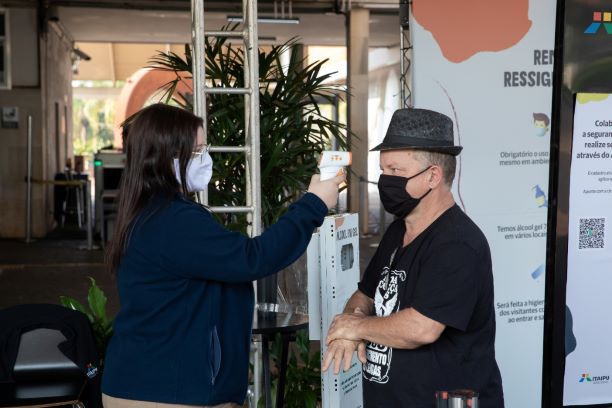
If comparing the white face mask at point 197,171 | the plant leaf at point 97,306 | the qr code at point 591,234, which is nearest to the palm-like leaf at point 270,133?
the plant leaf at point 97,306

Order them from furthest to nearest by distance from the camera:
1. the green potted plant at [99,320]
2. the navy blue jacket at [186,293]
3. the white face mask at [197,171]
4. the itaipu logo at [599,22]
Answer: the green potted plant at [99,320], the itaipu logo at [599,22], the white face mask at [197,171], the navy blue jacket at [186,293]

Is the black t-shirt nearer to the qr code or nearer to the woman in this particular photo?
the woman

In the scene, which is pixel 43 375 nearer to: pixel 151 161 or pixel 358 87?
pixel 151 161

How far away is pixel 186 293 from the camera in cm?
203

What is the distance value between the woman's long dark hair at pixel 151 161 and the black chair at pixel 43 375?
1525mm

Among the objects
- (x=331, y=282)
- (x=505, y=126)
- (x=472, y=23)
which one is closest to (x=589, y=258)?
(x=505, y=126)

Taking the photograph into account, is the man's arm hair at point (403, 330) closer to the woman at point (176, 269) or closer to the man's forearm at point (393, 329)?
the man's forearm at point (393, 329)

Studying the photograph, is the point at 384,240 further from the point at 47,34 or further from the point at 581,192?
the point at 47,34

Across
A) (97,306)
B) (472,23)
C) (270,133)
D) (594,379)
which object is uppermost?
(472,23)

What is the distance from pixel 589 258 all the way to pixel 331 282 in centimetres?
100

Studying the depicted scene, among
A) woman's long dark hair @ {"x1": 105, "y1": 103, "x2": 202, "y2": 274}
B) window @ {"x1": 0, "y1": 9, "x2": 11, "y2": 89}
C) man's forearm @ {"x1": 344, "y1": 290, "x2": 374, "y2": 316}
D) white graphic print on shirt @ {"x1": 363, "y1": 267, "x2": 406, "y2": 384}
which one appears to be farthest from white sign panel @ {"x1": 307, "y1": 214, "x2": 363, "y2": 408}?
window @ {"x1": 0, "y1": 9, "x2": 11, "y2": 89}

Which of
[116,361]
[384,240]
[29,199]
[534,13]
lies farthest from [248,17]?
[29,199]

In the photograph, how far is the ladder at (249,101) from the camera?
4086 mm

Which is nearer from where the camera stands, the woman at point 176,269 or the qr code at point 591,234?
the woman at point 176,269
